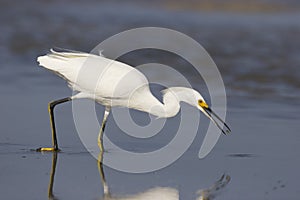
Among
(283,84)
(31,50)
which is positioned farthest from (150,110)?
(31,50)

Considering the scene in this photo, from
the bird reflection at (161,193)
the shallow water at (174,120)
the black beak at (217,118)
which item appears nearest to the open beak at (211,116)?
the black beak at (217,118)

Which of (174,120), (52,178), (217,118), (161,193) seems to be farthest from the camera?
(174,120)

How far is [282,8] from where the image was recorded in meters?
20.5

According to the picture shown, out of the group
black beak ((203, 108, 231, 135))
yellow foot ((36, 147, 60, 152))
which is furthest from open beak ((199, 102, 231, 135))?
yellow foot ((36, 147, 60, 152))

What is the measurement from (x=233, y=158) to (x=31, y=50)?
28.1ft

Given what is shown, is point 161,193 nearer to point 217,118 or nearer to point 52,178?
point 52,178

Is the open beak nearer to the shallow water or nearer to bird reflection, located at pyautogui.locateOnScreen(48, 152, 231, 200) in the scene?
the shallow water

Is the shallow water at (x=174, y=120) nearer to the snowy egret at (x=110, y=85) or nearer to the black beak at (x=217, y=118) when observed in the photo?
the black beak at (x=217, y=118)

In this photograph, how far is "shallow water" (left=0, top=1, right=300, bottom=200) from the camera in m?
6.50

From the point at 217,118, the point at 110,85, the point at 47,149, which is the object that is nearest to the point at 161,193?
the point at 47,149

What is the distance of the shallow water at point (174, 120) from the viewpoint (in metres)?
6.50

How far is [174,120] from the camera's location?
9.14 meters

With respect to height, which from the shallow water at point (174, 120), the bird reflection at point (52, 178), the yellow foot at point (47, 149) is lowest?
the bird reflection at point (52, 178)

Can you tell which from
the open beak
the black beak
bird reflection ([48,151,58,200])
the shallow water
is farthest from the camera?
the black beak
